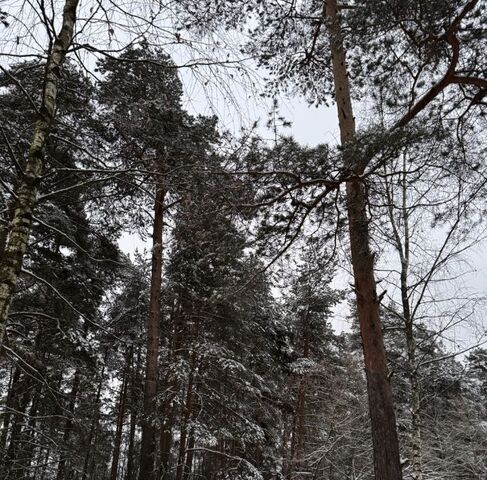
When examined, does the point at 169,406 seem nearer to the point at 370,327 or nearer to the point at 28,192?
the point at 370,327

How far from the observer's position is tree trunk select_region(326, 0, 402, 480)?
434cm

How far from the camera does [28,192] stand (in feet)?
9.31

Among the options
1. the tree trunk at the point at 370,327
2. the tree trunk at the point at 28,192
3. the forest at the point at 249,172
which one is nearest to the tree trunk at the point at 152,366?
the forest at the point at 249,172

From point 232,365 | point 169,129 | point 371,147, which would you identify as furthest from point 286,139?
point 232,365

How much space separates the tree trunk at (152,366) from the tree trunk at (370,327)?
11.7 feet

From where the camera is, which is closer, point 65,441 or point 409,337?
point 409,337

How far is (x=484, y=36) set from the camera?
4273mm

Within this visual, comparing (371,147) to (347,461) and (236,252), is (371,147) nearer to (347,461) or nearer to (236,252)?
(236,252)

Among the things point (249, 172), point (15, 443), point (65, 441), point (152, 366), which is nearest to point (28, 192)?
point (249, 172)

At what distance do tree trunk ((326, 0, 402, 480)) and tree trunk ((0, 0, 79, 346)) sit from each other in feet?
9.63

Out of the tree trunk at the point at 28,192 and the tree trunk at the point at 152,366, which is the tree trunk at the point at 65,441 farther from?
the tree trunk at the point at 28,192

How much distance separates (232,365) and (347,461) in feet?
18.6

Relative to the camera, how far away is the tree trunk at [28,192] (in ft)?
8.69

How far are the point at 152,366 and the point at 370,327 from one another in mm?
5187
